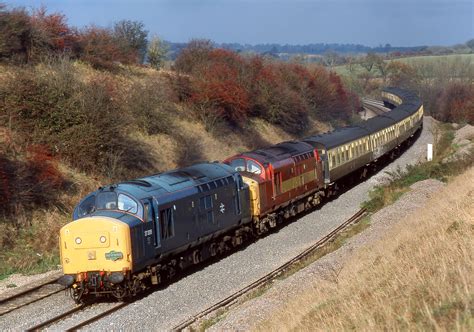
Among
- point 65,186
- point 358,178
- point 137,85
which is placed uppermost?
point 137,85

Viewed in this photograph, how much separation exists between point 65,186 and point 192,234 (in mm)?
11476

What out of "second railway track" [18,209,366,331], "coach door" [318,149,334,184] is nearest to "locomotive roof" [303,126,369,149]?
"coach door" [318,149,334,184]

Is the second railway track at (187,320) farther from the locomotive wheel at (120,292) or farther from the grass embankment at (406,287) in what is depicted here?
the grass embankment at (406,287)

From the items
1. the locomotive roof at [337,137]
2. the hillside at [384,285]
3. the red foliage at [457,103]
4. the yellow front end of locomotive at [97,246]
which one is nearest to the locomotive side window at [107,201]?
the yellow front end of locomotive at [97,246]

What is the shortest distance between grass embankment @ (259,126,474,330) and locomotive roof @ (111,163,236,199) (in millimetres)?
5588

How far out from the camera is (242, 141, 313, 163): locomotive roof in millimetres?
28133

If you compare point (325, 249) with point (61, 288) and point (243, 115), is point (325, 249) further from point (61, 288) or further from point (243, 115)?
point (243, 115)

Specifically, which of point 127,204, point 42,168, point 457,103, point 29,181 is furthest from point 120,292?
point 457,103

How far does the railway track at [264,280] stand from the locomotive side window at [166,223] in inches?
102

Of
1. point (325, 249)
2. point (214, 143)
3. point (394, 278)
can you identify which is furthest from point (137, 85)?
point (394, 278)

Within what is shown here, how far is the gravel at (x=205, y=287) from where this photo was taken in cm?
1689

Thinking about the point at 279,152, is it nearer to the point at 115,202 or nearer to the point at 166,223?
the point at 166,223

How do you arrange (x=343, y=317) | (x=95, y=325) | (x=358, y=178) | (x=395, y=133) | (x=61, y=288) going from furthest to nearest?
(x=395, y=133), (x=358, y=178), (x=61, y=288), (x=95, y=325), (x=343, y=317)

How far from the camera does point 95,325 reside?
16.5m
